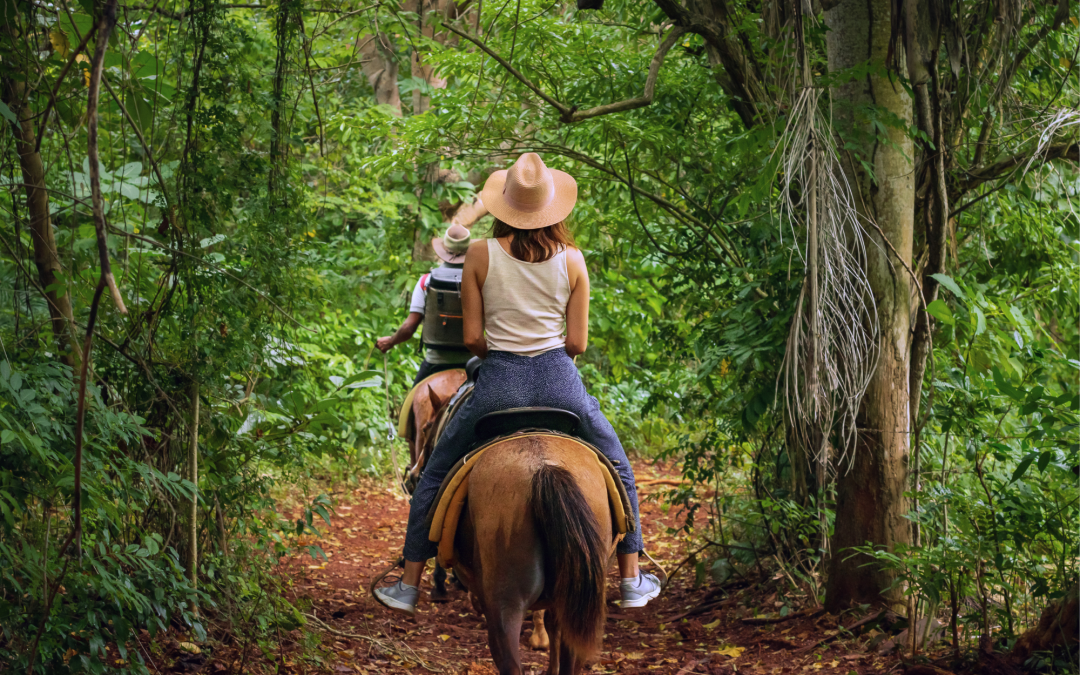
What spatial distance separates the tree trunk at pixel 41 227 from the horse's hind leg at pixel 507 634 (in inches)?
78.6

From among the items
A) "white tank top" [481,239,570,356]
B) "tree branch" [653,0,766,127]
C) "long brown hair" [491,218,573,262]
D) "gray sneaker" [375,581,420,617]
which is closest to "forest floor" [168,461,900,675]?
"gray sneaker" [375,581,420,617]

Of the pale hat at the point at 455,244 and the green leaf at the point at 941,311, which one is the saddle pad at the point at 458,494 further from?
the pale hat at the point at 455,244

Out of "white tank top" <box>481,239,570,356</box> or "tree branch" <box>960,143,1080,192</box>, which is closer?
"white tank top" <box>481,239,570,356</box>

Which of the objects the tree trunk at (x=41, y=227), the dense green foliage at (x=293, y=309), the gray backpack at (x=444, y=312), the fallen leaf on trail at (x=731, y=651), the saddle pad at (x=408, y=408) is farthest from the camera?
the saddle pad at (x=408, y=408)

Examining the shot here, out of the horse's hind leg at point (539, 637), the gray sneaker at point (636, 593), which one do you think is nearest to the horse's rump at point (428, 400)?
the horse's hind leg at point (539, 637)

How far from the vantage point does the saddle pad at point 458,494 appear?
3.67 meters

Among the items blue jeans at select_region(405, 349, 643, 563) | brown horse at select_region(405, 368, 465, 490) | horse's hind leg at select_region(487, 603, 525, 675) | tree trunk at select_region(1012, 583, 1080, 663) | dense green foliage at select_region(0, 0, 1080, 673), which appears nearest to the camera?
dense green foliage at select_region(0, 0, 1080, 673)

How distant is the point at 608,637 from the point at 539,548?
2.74 metres

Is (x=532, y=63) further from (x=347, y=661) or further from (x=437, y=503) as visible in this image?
(x=347, y=661)

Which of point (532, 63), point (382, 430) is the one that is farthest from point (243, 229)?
point (382, 430)

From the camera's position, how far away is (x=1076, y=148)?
15.5 feet

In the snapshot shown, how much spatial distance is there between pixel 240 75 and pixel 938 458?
4.51 m

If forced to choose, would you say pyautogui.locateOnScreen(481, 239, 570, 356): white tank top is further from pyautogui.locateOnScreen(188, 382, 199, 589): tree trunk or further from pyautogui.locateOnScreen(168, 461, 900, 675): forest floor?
pyautogui.locateOnScreen(168, 461, 900, 675): forest floor

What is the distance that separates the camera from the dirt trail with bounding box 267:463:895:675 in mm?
4711
